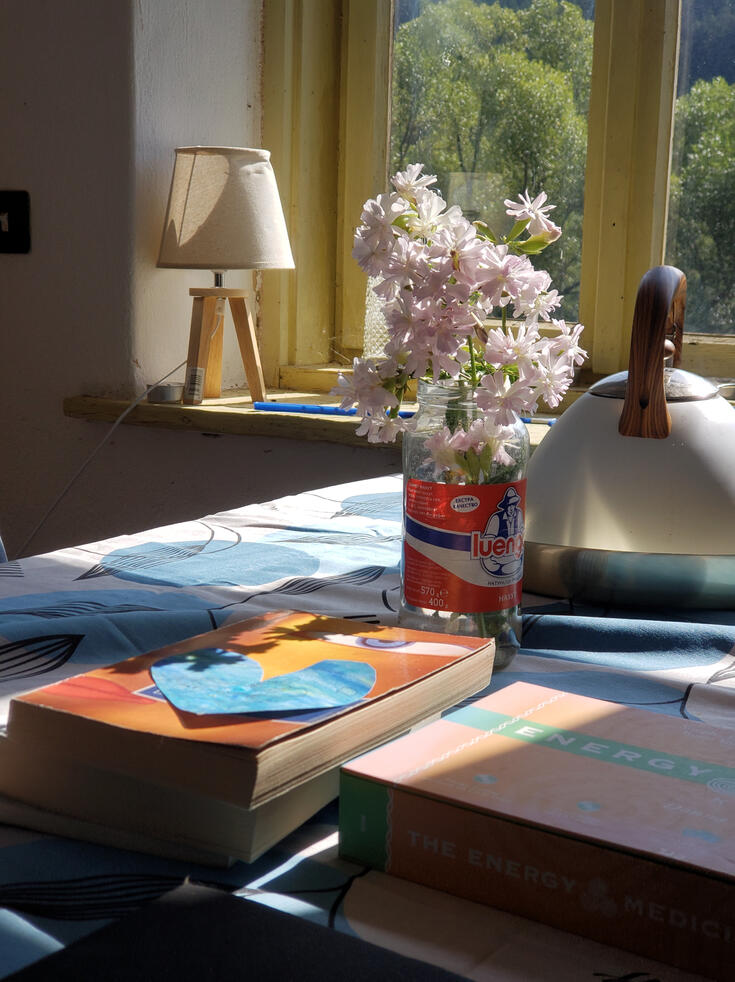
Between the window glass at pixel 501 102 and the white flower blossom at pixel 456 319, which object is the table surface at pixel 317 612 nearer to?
the white flower blossom at pixel 456 319

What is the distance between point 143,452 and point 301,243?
20.0 inches

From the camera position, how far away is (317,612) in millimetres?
730

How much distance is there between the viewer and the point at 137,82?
5.85 ft

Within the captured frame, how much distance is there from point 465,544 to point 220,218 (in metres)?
1.29

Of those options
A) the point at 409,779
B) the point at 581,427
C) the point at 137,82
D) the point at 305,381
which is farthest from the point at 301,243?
the point at 409,779

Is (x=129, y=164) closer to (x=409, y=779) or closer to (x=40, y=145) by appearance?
(x=40, y=145)

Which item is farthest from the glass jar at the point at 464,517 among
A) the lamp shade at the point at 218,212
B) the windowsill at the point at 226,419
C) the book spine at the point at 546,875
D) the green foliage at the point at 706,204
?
the green foliage at the point at 706,204

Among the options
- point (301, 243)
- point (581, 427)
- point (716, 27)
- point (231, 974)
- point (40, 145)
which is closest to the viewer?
point (231, 974)

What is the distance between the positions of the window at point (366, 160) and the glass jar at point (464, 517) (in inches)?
50.8

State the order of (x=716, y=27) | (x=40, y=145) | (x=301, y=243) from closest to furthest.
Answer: (x=716, y=27) < (x=40, y=145) < (x=301, y=243)

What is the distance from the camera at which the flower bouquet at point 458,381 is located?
57 centimetres

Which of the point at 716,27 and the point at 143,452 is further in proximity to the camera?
the point at 143,452

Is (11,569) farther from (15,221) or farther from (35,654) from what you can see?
(15,221)

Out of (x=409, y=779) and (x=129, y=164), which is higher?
(x=129, y=164)
